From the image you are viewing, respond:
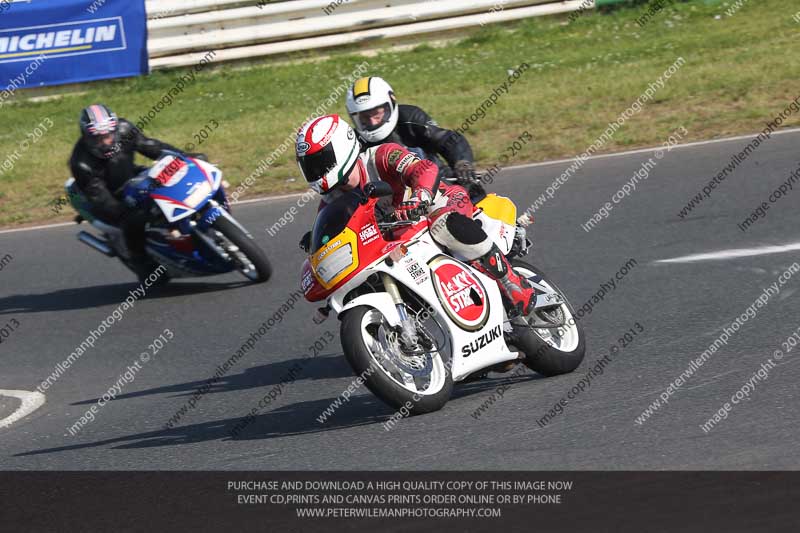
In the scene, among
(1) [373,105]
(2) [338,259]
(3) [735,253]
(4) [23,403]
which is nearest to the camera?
(2) [338,259]

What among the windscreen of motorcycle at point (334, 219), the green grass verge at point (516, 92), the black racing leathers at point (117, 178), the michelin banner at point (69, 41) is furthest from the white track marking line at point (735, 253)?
the michelin banner at point (69, 41)

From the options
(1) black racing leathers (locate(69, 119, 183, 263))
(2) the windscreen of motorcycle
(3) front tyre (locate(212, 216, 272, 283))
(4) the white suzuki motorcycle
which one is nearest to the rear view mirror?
(4) the white suzuki motorcycle

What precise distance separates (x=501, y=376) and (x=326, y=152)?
1.88 metres

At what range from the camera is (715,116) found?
1395cm

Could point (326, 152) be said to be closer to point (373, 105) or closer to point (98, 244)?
point (373, 105)

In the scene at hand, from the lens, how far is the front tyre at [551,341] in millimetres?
6676

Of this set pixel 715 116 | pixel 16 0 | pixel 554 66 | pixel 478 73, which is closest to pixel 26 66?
pixel 16 0

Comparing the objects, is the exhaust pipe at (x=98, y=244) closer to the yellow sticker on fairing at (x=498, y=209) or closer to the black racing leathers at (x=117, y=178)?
the black racing leathers at (x=117, y=178)

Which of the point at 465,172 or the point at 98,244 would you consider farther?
the point at 98,244

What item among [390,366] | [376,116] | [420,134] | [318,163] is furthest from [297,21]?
[390,366]

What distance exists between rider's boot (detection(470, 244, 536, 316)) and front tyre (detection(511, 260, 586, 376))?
0.13 m

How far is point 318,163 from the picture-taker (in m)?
6.22

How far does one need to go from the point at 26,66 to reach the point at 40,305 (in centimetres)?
930
